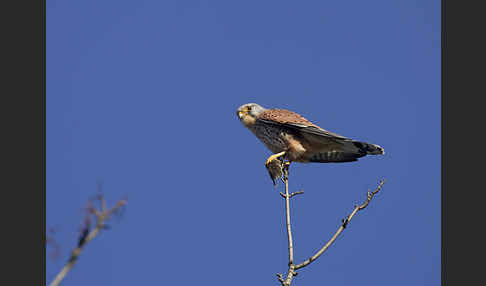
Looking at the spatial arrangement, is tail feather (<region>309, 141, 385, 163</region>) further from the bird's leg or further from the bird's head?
the bird's head

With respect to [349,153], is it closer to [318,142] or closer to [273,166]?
[318,142]

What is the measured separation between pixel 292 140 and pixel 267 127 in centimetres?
38

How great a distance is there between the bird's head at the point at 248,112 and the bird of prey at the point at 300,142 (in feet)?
0.33

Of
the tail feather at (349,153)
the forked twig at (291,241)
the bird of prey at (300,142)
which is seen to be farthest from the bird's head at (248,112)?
the forked twig at (291,241)

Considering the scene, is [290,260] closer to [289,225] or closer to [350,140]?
[289,225]

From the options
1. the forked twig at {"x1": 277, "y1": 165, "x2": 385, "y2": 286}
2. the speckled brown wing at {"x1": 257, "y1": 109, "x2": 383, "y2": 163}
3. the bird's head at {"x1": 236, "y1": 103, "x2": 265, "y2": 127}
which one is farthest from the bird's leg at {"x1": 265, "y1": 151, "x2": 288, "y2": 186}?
the forked twig at {"x1": 277, "y1": 165, "x2": 385, "y2": 286}

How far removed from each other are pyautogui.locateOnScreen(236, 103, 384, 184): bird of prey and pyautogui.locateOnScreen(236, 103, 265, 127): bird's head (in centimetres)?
10

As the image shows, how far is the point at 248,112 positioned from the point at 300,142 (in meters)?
0.86

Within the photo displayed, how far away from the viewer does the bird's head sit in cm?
676

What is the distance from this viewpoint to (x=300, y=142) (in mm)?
6348

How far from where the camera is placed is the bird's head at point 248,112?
676cm

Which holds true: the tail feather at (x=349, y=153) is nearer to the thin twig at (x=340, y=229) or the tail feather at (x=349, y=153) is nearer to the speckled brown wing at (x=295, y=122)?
the speckled brown wing at (x=295, y=122)

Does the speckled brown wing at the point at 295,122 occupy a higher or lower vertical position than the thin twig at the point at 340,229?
higher

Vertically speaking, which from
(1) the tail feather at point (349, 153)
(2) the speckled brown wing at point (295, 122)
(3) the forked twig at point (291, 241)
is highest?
(2) the speckled brown wing at point (295, 122)
